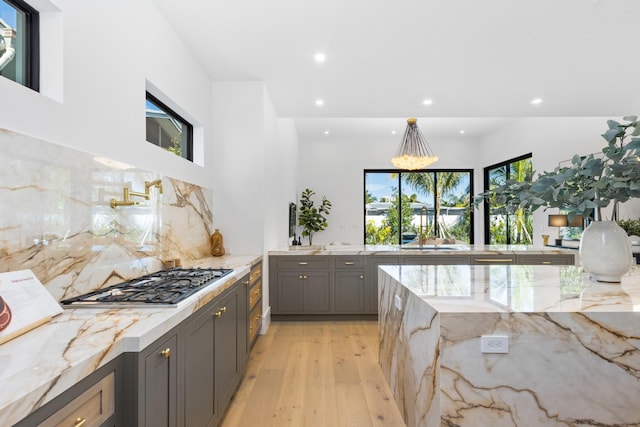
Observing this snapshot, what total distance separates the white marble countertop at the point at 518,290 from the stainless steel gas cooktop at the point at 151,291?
117 cm

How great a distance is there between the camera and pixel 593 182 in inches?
66.5

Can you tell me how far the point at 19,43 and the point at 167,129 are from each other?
142cm

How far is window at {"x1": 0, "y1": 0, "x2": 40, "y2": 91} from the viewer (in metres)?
1.42

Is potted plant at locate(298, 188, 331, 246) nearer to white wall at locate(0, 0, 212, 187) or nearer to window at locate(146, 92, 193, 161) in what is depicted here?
window at locate(146, 92, 193, 161)

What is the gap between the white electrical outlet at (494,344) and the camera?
1.34 meters

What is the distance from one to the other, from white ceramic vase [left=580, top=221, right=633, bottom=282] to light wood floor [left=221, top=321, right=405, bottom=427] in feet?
4.87

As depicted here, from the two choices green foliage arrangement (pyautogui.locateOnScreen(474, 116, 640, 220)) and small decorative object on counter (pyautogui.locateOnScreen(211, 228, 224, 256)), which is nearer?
green foliage arrangement (pyautogui.locateOnScreen(474, 116, 640, 220))

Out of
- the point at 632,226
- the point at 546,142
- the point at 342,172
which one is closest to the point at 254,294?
the point at 632,226

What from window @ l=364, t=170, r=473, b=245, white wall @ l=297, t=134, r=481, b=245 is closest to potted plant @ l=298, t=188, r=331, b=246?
white wall @ l=297, t=134, r=481, b=245

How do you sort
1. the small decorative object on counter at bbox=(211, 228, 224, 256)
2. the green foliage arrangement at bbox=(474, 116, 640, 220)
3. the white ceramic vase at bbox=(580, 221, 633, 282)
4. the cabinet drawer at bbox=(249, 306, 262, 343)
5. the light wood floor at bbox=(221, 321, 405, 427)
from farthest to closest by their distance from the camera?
1. the small decorative object on counter at bbox=(211, 228, 224, 256)
2. the cabinet drawer at bbox=(249, 306, 262, 343)
3. the light wood floor at bbox=(221, 321, 405, 427)
4. the white ceramic vase at bbox=(580, 221, 633, 282)
5. the green foliage arrangement at bbox=(474, 116, 640, 220)

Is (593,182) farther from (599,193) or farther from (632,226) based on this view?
(632,226)

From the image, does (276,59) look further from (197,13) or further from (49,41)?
(49,41)

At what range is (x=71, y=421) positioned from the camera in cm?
85

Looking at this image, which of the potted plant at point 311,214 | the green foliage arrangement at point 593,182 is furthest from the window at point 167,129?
the potted plant at point 311,214
